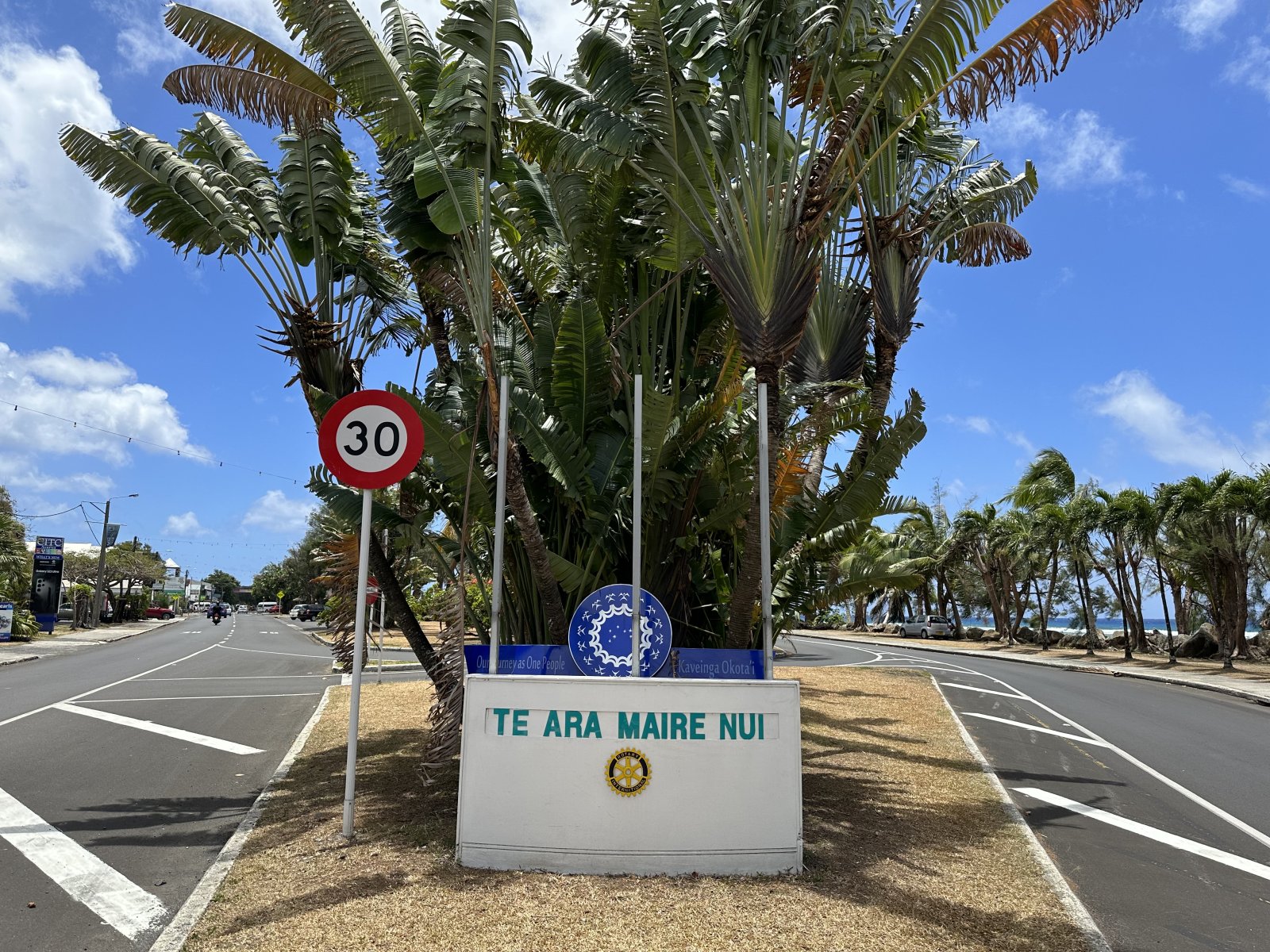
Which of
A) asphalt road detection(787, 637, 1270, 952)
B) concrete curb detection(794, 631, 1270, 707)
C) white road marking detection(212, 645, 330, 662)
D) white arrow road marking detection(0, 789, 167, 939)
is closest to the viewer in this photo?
white arrow road marking detection(0, 789, 167, 939)

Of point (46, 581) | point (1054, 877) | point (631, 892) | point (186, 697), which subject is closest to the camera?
point (631, 892)

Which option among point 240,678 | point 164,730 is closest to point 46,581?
point 240,678

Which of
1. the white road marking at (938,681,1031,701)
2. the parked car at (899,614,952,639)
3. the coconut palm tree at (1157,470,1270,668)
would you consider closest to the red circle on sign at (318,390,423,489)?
the white road marking at (938,681,1031,701)

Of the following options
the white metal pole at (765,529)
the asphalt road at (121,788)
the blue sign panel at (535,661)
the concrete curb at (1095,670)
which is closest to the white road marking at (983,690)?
the concrete curb at (1095,670)

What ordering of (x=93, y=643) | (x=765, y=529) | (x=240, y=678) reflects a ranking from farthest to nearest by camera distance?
(x=93, y=643) < (x=240, y=678) < (x=765, y=529)

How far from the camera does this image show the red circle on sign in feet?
21.1

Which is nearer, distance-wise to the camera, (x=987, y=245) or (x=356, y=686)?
(x=356, y=686)

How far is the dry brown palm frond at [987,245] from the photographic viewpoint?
37.9ft

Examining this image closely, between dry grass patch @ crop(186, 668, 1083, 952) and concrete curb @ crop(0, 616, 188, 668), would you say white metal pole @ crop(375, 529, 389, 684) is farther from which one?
concrete curb @ crop(0, 616, 188, 668)

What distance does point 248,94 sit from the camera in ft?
26.3

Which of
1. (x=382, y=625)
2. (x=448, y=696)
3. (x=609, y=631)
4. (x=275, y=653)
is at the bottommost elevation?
(x=275, y=653)

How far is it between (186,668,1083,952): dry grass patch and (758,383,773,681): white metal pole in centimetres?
138

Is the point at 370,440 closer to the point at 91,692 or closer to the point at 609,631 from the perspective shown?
the point at 609,631

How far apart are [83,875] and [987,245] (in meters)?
11.6
